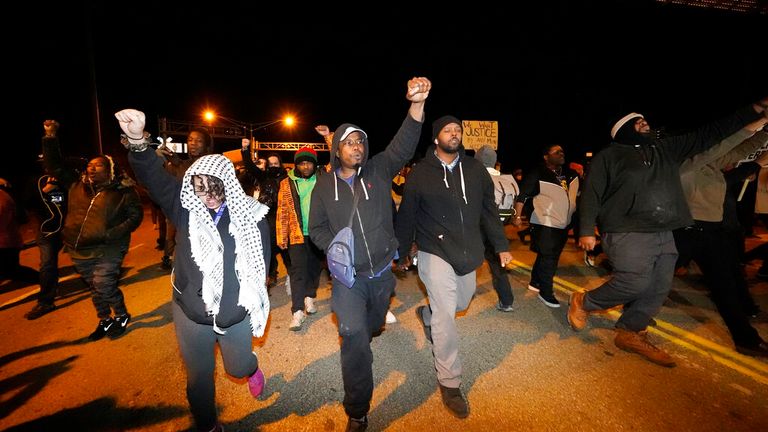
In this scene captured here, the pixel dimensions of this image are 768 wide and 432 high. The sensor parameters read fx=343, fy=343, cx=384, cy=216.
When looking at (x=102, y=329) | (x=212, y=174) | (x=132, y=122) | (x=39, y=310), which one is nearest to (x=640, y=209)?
(x=212, y=174)

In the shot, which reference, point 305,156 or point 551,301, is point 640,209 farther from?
point 305,156

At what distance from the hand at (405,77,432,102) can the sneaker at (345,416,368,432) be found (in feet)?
7.96

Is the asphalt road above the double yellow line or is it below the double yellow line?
below

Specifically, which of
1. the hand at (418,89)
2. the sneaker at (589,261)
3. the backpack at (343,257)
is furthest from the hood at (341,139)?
the sneaker at (589,261)

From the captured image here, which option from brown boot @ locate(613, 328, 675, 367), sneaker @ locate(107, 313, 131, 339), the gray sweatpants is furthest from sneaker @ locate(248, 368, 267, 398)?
brown boot @ locate(613, 328, 675, 367)

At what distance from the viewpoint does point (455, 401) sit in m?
2.73

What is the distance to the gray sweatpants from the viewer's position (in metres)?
2.85

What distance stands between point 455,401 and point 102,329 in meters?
→ 4.18

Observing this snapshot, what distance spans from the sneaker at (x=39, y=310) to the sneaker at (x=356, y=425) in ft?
16.5

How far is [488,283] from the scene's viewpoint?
5824 millimetres

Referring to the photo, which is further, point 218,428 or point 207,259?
point 218,428

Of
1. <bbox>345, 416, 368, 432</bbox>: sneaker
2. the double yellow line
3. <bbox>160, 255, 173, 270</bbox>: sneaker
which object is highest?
the double yellow line

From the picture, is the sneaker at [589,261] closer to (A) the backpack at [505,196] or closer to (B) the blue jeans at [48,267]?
(A) the backpack at [505,196]

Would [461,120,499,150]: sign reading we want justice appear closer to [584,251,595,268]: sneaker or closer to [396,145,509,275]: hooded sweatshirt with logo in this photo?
[584,251,595,268]: sneaker
